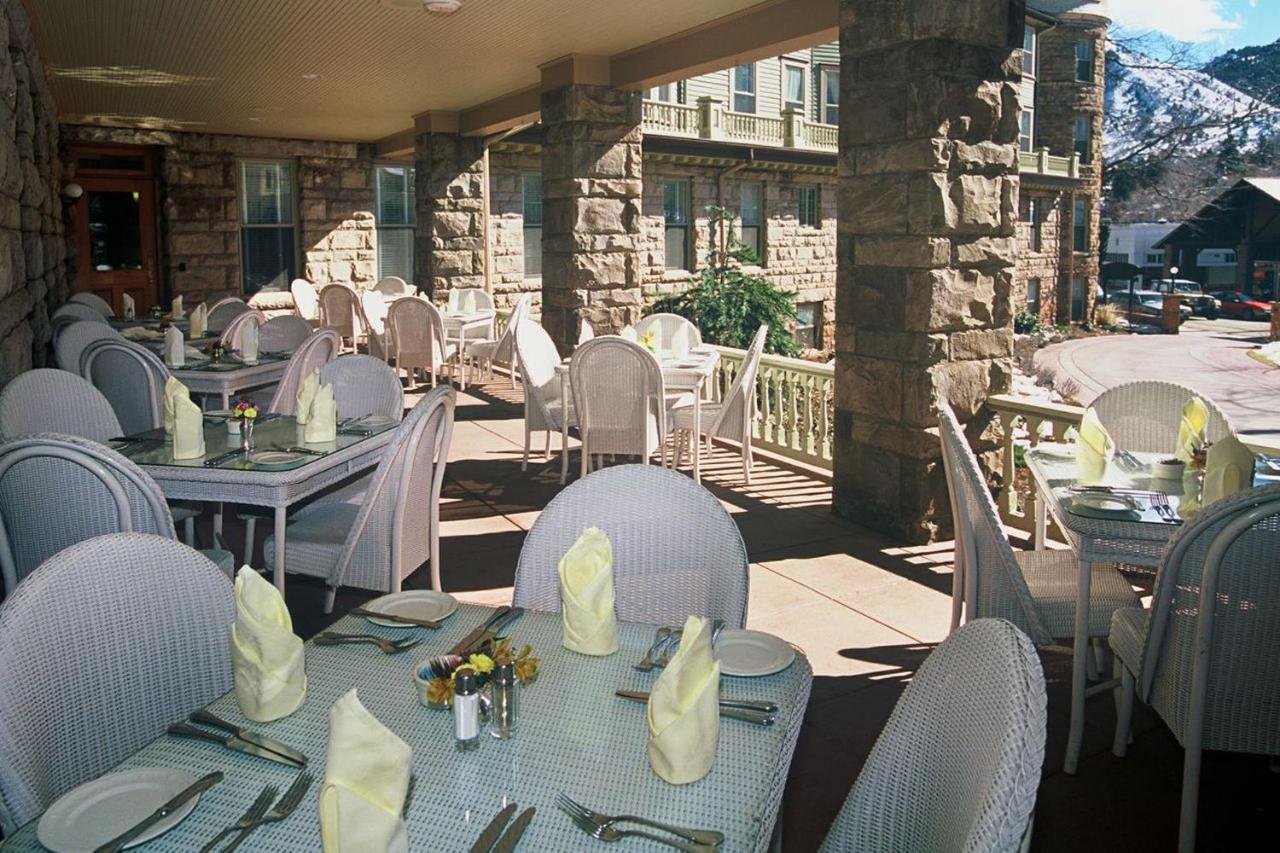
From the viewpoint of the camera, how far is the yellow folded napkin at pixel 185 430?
3.13 metres

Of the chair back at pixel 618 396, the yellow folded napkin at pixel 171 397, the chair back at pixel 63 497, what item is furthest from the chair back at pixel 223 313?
the chair back at pixel 63 497

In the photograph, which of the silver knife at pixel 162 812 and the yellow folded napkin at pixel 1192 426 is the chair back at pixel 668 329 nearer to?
the yellow folded napkin at pixel 1192 426

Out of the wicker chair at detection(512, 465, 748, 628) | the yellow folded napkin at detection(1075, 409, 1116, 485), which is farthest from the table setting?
the yellow folded napkin at detection(1075, 409, 1116, 485)

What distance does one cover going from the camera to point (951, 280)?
447cm

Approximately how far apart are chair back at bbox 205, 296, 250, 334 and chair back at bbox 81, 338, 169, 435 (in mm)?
3884

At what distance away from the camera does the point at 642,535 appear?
85.9 inches

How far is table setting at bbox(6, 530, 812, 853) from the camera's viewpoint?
119cm

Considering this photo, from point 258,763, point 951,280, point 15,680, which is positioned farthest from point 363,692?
point 951,280

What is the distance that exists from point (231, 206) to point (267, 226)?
0.53 meters

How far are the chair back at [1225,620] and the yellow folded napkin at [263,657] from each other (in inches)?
68.4

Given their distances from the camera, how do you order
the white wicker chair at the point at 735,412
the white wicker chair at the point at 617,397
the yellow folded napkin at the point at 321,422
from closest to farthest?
the yellow folded napkin at the point at 321,422, the white wicker chair at the point at 617,397, the white wicker chair at the point at 735,412

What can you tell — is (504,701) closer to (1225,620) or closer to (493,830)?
(493,830)

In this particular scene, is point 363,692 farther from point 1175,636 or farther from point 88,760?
point 1175,636

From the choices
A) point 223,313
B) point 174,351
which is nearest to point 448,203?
point 223,313
